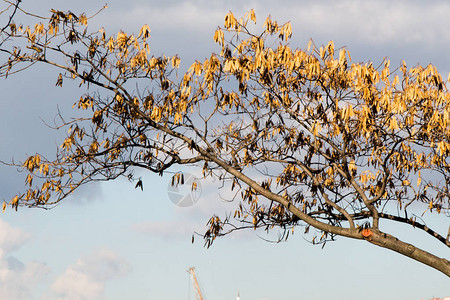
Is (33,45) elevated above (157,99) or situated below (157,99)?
above

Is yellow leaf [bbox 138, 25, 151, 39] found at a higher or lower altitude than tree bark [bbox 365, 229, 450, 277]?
higher

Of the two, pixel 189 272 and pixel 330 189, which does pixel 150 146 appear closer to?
pixel 330 189

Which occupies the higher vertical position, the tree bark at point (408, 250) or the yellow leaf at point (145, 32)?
the yellow leaf at point (145, 32)

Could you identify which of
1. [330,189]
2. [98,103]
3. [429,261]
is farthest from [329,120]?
[98,103]

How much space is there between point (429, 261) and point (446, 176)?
363 cm

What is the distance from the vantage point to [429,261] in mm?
12789

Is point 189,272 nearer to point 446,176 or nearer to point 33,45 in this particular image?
point 446,176

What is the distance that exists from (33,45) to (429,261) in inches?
383

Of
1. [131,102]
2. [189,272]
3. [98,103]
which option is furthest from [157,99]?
[189,272]

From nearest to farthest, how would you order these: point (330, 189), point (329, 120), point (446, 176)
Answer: point (329, 120) < point (330, 189) < point (446, 176)

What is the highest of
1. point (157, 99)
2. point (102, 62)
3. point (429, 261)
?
point (102, 62)

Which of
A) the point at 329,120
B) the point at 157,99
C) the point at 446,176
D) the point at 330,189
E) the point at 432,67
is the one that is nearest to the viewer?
the point at 432,67

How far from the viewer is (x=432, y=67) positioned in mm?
11484

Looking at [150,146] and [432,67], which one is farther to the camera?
[150,146]
